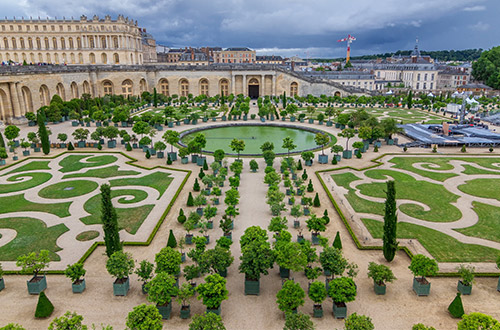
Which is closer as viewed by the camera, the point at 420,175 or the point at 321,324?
the point at 321,324

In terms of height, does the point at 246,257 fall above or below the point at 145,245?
above

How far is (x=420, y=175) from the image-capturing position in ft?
113

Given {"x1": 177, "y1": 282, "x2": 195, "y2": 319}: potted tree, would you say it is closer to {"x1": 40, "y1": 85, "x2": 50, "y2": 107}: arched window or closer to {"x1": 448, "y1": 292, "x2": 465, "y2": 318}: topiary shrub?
{"x1": 448, "y1": 292, "x2": 465, "y2": 318}: topiary shrub

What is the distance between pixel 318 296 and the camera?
1586 cm

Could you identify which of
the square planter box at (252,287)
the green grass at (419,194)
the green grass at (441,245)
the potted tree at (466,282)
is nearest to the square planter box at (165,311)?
the square planter box at (252,287)

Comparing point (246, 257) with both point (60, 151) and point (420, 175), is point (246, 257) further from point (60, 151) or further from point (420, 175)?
point (60, 151)

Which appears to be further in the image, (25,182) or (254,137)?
(254,137)

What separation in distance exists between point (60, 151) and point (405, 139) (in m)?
44.5

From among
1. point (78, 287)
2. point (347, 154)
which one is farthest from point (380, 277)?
point (347, 154)

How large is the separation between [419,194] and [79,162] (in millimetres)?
33164

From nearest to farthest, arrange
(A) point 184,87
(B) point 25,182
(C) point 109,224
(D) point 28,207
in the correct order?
(C) point 109,224, (D) point 28,207, (B) point 25,182, (A) point 184,87

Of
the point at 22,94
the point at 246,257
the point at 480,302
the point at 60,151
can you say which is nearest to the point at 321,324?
the point at 246,257

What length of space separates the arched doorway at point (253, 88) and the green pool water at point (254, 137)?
35.1 m

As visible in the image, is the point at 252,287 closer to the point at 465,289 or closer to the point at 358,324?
the point at 358,324
